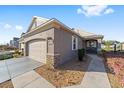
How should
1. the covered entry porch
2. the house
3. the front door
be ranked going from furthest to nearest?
the front door < the covered entry porch < the house

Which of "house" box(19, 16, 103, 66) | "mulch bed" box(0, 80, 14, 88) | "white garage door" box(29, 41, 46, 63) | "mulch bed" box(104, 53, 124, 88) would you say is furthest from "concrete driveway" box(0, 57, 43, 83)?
"mulch bed" box(104, 53, 124, 88)

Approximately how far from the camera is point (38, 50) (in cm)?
1217

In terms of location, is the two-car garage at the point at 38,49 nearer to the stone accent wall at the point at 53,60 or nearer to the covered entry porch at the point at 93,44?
the stone accent wall at the point at 53,60

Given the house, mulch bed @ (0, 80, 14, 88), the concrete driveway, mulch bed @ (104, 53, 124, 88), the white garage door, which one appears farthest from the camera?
the white garage door

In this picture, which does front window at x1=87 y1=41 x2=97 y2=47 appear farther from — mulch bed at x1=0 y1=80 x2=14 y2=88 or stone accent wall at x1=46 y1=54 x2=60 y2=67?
mulch bed at x1=0 y1=80 x2=14 y2=88

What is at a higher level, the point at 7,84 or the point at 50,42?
the point at 50,42

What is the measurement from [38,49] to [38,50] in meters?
0.09

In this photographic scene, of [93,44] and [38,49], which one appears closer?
[38,49]

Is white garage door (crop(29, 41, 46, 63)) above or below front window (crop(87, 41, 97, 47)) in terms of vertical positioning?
below

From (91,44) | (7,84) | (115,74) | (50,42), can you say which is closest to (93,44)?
(91,44)

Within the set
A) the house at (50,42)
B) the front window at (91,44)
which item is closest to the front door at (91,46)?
the front window at (91,44)

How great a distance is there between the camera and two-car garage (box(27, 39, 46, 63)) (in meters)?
11.2

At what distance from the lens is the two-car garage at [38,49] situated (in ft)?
36.6

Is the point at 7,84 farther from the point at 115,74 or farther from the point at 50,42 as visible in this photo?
the point at 115,74
